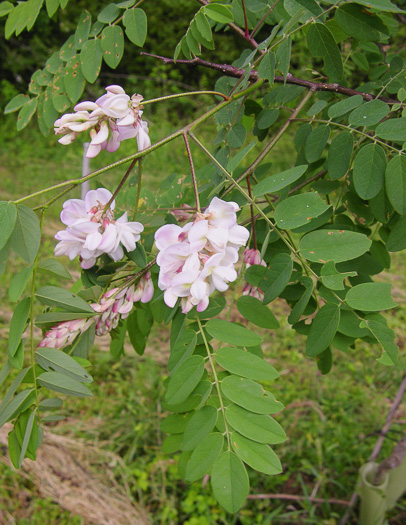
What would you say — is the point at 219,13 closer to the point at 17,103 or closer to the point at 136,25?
the point at 136,25

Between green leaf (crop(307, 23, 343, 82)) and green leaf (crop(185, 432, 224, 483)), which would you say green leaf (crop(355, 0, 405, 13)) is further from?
green leaf (crop(185, 432, 224, 483))

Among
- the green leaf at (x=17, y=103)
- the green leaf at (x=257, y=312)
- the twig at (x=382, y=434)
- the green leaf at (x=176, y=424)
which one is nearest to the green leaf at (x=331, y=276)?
the green leaf at (x=257, y=312)

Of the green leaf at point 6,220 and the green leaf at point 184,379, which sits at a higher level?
the green leaf at point 6,220

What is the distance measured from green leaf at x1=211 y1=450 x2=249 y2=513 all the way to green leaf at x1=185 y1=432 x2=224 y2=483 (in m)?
0.02

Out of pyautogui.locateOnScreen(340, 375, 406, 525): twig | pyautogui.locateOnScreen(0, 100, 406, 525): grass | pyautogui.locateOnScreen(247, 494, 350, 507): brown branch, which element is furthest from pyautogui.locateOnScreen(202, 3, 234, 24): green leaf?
pyautogui.locateOnScreen(247, 494, 350, 507): brown branch

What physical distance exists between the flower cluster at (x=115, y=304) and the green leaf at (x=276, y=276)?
18 cm

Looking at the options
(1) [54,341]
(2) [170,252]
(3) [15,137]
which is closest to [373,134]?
(2) [170,252]

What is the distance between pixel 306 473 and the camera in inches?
78.4

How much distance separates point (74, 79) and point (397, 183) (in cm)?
69

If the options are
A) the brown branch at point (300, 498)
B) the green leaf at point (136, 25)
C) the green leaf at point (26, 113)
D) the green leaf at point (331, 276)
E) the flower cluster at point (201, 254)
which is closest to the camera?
the flower cluster at point (201, 254)

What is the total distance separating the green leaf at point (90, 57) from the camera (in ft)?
3.17

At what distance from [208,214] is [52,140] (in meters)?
5.48

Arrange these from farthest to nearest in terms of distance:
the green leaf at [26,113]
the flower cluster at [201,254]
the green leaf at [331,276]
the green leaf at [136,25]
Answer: the green leaf at [26,113], the green leaf at [136,25], the green leaf at [331,276], the flower cluster at [201,254]

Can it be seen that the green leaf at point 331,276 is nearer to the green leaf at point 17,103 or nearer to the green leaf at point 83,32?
the green leaf at point 83,32
